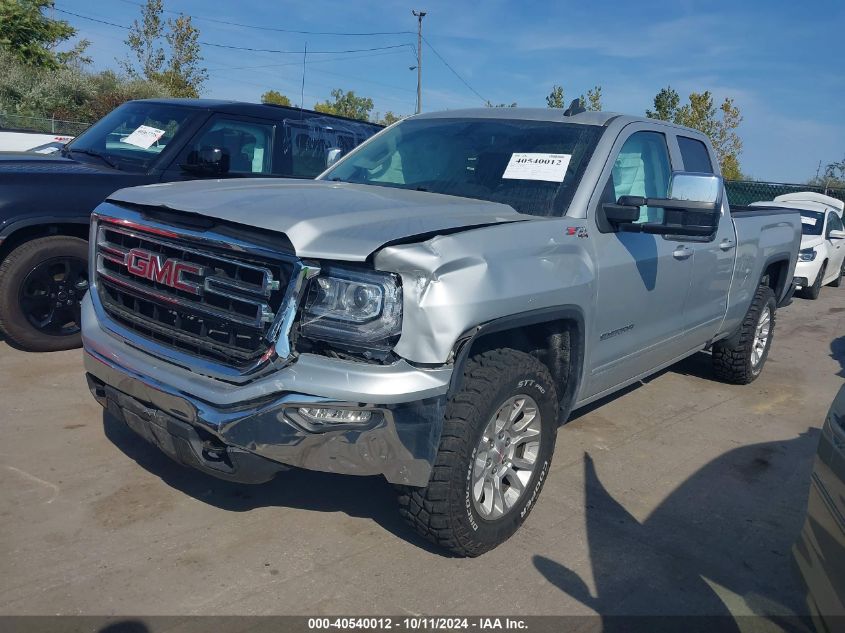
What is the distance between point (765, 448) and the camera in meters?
4.95

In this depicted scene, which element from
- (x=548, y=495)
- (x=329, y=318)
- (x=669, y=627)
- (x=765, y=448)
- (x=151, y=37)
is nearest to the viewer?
(x=329, y=318)

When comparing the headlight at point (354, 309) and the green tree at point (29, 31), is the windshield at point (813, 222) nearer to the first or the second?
the headlight at point (354, 309)

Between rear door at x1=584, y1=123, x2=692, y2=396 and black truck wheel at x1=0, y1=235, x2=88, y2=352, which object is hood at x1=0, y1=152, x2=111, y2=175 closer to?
black truck wheel at x1=0, y1=235, x2=88, y2=352

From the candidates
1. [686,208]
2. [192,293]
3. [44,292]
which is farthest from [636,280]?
[44,292]

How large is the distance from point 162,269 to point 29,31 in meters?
30.6

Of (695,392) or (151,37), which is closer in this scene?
(695,392)

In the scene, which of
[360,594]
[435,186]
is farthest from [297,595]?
[435,186]

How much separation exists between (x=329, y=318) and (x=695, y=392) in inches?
169

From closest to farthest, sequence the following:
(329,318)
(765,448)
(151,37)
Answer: (329,318) → (765,448) → (151,37)

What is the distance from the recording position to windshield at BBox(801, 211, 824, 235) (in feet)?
42.1

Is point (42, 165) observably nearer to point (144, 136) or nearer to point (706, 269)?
point (144, 136)

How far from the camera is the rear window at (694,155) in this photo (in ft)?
16.3

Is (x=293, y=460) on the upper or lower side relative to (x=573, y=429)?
upper

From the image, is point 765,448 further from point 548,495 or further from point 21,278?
point 21,278
